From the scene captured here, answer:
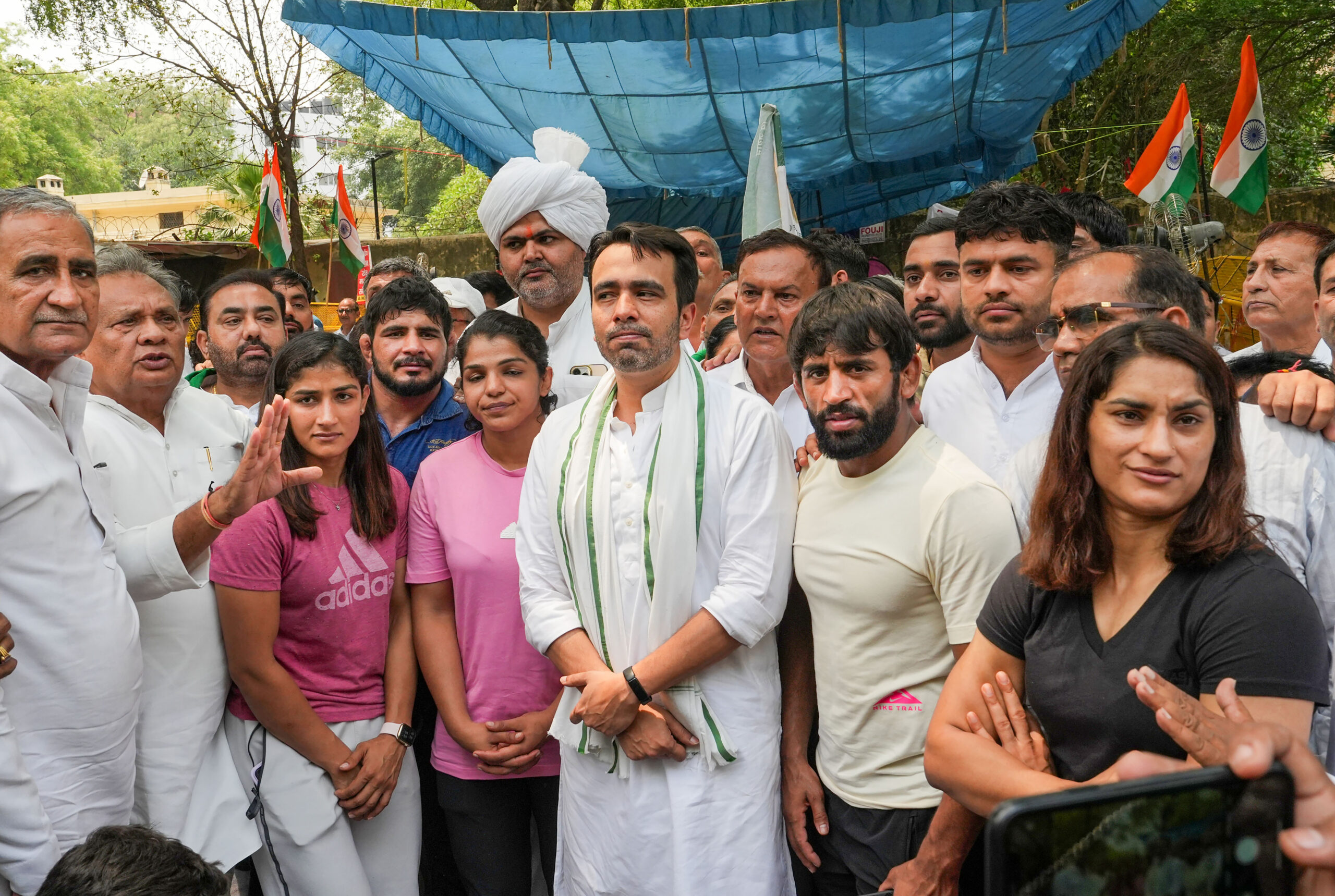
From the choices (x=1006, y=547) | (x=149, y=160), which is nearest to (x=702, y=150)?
(x=1006, y=547)

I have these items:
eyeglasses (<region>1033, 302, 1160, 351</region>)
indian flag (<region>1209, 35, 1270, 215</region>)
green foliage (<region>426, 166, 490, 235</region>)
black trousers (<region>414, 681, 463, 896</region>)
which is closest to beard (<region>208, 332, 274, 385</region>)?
black trousers (<region>414, 681, 463, 896</region>)

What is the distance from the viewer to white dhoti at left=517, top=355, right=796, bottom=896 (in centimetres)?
236

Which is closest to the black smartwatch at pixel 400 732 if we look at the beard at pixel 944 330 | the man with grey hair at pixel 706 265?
the beard at pixel 944 330

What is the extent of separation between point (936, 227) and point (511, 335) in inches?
59.8

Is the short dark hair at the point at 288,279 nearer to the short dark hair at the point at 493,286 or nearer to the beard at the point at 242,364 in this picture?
the short dark hair at the point at 493,286

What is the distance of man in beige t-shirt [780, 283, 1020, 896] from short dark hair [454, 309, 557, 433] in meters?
0.98

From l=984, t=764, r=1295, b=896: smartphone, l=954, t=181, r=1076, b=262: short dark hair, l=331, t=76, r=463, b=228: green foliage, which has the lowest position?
l=984, t=764, r=1295, b=896: smartphone

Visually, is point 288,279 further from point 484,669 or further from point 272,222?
point 272,222

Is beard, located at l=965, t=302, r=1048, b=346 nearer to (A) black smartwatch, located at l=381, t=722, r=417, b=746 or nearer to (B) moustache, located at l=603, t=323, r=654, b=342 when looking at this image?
(B) moustache, located at l=603, t=323, r=654, b=342

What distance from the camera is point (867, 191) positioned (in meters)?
8.30

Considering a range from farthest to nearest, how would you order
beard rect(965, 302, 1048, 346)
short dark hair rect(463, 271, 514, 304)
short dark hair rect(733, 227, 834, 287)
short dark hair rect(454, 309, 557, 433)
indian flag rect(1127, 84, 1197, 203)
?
indian flag rect(1127, 84, 1197, 203) → short dark hair rect(463, 271, 514, 304) → short dark hair rect(733, 227, 834, 287) → short dark hair rect(454, 309, 557, 433) → beard rect(965, 302, 1048, 346)

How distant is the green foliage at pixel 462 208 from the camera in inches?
832

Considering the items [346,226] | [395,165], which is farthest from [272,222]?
[395,165]

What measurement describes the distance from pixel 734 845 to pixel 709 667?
41 centimetres
